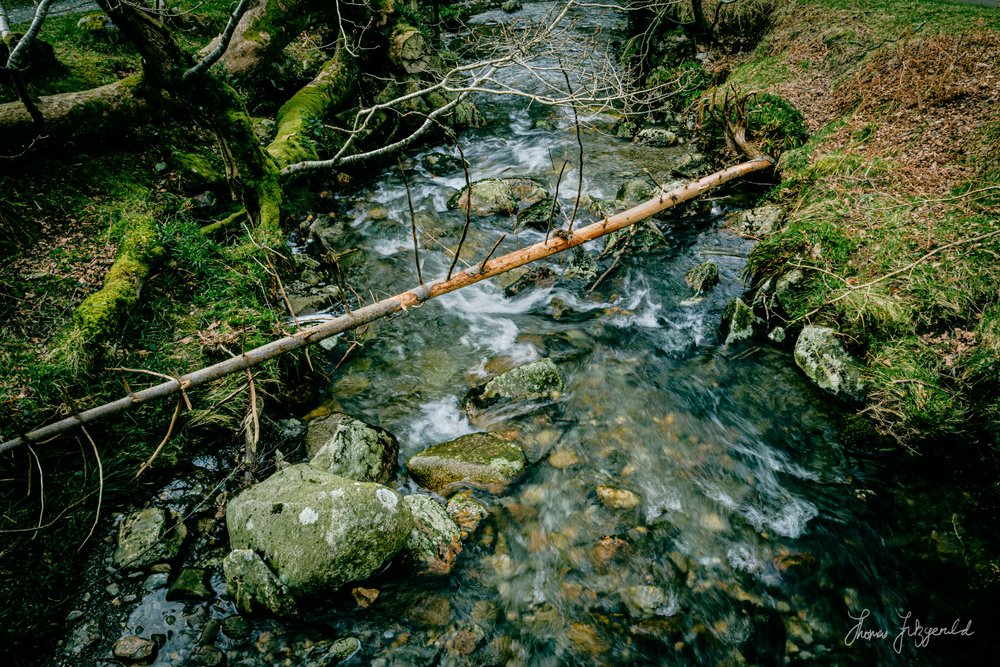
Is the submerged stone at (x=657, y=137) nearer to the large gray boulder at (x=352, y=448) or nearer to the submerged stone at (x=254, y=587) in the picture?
the large gray boulder at (x=352, y=448)

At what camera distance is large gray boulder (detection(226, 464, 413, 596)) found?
296 cm

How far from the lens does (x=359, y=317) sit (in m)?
4.05

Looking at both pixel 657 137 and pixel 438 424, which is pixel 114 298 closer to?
pixel 438 424

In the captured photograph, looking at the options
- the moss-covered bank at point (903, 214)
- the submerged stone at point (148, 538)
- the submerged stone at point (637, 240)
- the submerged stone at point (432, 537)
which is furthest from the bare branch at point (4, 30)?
the moss-covered bank at point (903, 214)

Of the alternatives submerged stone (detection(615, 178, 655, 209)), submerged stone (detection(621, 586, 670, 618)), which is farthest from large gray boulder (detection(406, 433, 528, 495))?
submerged stone (detection(615, 178, 655, 209))

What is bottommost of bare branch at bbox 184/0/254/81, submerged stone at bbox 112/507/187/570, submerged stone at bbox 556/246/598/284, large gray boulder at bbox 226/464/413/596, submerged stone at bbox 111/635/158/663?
submerged stone at bbox 111/635/158/663

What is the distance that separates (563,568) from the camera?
138 inches

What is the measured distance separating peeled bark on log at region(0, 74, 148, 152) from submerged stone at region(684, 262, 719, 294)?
25.2 ft

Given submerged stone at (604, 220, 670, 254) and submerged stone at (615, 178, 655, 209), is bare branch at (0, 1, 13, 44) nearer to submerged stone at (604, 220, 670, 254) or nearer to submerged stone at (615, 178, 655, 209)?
submerged stone at (604, 220, 670, 254)

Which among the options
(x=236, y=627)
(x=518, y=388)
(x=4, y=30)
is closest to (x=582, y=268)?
(x=518, y=388)

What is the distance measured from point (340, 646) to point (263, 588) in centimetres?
67

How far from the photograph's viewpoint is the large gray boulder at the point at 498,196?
752cm

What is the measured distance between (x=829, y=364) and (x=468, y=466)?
3870 millimetres
